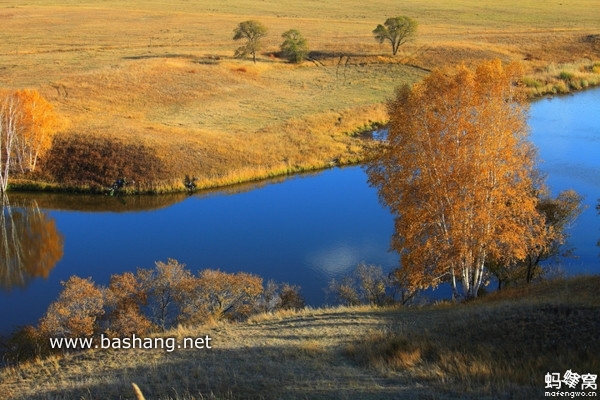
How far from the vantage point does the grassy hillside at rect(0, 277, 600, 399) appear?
11688mm

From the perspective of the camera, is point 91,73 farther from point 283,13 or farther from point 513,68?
point 283,13

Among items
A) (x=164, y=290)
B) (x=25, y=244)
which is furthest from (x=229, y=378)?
(x=25, y=244)

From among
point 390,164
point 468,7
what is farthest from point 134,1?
point 390,164

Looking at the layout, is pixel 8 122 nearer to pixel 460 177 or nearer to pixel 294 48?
pixel 460 177

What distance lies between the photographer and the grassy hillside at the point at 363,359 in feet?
38.3

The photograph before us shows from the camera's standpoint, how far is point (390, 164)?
21516mm

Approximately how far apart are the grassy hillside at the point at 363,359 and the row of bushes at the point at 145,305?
2.96 m

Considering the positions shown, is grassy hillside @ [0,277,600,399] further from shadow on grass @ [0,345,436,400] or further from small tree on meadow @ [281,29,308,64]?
small tree on meadow @ [281,29,308,64]

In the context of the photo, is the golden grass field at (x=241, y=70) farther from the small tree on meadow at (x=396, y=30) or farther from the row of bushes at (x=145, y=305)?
the row of bushes at (x=145, y=305)

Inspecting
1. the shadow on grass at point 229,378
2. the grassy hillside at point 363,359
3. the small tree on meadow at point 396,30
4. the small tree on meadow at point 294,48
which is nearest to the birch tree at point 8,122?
the grassy hillside at point 363,359

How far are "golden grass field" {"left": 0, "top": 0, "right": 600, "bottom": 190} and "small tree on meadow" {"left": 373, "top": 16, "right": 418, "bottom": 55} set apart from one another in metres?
1.85

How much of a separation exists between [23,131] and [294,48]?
39.3 m

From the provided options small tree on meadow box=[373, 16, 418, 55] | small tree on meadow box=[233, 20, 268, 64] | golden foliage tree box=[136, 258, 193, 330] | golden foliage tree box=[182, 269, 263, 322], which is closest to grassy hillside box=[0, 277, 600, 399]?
golden foliage tree box=[182, 269, 263, 322]

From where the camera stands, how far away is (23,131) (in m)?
38.6
